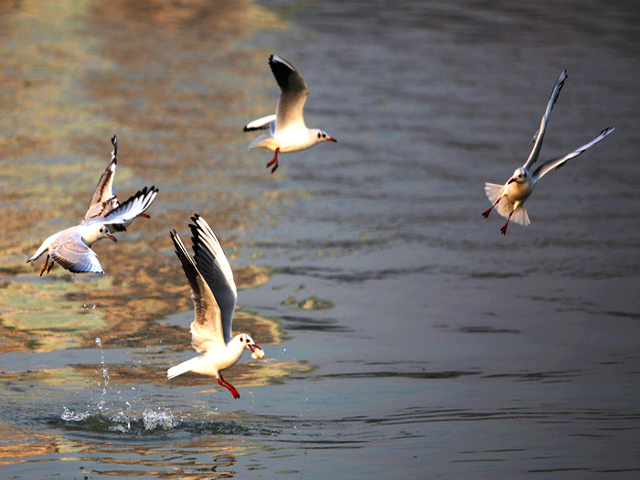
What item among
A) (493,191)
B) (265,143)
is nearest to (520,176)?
(493,191)

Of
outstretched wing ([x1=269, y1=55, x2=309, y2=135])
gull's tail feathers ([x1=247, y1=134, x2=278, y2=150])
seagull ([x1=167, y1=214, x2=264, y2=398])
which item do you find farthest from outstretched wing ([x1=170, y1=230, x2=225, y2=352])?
gull's tail feathers ([x1=247, y1=134, x2=278, y2=150])

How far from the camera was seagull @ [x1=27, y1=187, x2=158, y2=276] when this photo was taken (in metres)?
8.56

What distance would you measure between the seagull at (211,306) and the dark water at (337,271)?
2.54 feet

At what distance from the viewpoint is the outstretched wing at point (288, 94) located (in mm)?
10426

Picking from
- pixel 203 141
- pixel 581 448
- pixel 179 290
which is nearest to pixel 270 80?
pixel 203 141

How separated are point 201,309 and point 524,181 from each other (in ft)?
11.5

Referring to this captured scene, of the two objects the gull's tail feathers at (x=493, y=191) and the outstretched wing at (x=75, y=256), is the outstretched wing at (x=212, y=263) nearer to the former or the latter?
the outstretched wing at (x=75, y=256)

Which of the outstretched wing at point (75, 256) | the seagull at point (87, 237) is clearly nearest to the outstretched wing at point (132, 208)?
the seagull at point (87, 237)

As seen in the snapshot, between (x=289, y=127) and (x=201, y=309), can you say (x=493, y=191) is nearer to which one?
(x=289, y=127)

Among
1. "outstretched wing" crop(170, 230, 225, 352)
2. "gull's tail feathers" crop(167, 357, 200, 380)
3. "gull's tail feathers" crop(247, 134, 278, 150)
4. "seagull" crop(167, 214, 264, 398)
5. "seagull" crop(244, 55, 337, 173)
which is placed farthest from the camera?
"gull's tail feathers" crop(247, 134, 278, 150)

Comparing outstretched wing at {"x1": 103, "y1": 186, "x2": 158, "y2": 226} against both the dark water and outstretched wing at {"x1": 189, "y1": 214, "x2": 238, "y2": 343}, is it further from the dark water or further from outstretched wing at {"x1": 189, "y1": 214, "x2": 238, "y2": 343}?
the dark water

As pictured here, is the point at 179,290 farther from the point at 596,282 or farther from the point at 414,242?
the point at 596,282

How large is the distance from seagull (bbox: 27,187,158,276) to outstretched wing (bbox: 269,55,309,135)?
2370 millimetres

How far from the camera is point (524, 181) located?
31.6ft
